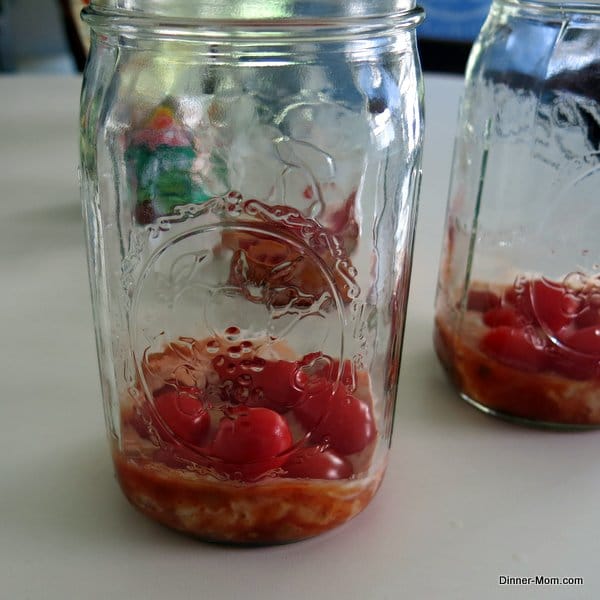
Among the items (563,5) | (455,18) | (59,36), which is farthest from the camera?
(59,36)

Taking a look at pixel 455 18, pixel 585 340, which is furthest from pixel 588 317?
pixel 455 18

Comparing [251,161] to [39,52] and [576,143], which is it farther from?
[39,52]

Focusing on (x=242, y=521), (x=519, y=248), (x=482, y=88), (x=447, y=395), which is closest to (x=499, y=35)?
(x=482, y=88)

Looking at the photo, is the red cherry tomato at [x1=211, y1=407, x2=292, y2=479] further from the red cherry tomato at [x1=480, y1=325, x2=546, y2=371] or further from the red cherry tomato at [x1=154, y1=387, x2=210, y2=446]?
the red cherry tomato at [x1=480, y1=325, x2=546, y2=371]

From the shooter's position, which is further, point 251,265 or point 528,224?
point 528,224

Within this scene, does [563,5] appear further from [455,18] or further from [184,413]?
[455,18]

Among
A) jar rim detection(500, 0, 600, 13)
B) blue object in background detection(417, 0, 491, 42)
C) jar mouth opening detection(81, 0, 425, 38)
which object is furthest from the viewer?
blue object in background detection(417, 0, 491, 42)

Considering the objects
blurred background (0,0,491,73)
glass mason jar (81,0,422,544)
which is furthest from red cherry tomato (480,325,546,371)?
blurred background (0,0,491,73)
